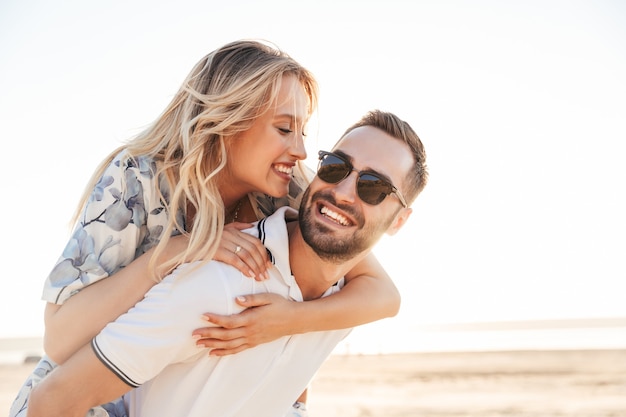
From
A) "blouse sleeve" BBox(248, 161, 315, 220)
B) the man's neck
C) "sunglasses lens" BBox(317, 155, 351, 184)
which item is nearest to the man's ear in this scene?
the man's neck

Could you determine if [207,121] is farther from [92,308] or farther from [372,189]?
[92,308]

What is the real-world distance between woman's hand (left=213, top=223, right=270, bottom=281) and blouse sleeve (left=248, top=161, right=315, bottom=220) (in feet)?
2.84

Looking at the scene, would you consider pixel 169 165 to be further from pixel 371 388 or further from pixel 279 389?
pixel 371 388

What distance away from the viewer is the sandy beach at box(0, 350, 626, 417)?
33.8 feet

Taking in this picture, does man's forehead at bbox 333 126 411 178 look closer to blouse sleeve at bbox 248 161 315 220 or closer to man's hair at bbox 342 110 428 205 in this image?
man's hair at bbox 342 110 428 205

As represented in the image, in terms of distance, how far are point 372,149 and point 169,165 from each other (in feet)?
3.44

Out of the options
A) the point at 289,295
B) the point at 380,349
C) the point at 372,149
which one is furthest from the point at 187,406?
the point at 380,349

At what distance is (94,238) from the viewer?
304 cm

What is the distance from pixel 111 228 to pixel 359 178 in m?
1.22

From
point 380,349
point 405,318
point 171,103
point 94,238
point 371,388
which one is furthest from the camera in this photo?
point 405,318

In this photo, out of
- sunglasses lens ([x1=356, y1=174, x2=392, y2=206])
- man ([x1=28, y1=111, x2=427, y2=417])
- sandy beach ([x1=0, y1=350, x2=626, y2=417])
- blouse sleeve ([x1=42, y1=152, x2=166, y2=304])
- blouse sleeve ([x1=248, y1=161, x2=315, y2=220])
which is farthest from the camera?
sandy beach ([x1=0, y1=350, x2=626, y2=417])

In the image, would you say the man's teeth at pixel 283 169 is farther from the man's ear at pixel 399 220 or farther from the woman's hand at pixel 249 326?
the woman's hand at pixel 249 326

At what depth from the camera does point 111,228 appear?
10.1 ft

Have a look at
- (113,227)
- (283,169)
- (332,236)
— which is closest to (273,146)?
(283,169)
